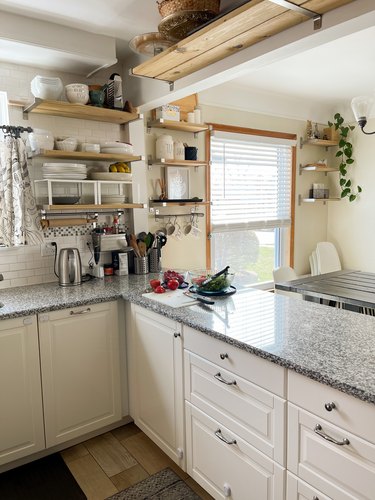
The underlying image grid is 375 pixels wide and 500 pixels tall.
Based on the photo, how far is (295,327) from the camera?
66.9 inches

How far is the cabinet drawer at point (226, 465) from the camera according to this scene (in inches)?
58.4

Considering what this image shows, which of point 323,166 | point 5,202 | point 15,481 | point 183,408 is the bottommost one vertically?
point 15,481

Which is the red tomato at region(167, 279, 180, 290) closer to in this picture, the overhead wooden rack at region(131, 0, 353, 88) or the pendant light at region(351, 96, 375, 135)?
the overhead wooden rack at region(131, 0, 353, 88)

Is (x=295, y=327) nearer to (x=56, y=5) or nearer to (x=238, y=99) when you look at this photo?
(x=56, y=5)

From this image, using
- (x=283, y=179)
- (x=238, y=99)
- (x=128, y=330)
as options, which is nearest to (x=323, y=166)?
(x=283, y=179)

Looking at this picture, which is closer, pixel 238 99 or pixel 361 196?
pixel 238 99

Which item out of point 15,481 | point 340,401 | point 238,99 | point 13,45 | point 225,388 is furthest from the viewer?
point 238,99

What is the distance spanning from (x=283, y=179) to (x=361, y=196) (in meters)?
0.93

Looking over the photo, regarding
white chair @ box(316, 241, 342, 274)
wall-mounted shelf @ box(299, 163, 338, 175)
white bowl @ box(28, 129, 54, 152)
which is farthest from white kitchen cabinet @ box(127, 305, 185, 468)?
wall-mounted shelf @ box(299, 163, 338, 175)

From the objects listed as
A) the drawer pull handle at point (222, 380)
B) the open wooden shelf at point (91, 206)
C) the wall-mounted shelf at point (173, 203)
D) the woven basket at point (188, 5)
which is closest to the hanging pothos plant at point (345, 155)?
the wall-mounted shelf at point (173, 203)

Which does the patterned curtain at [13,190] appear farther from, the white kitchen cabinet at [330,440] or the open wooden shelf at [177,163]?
the white kitchen cabinet at [330,440]

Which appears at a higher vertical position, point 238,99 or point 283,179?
point 238,99

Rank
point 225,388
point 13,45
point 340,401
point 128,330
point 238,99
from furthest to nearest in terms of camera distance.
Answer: point 238,99 → point 128,330 → point 13,45 → point 225,388 → point 340,401

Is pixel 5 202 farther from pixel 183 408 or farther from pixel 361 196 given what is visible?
pixel 361 196
